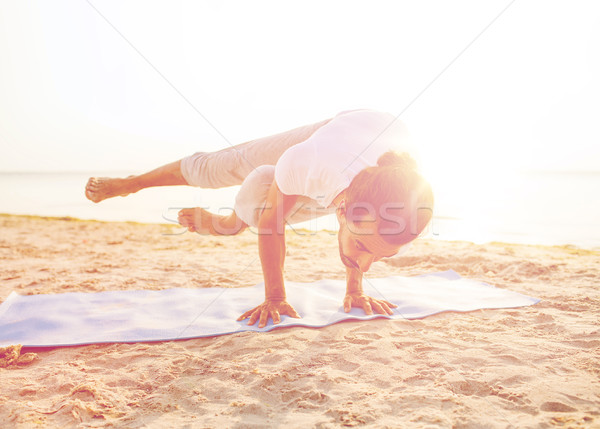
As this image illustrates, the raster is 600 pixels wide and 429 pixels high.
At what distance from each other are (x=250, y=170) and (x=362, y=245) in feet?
3.99

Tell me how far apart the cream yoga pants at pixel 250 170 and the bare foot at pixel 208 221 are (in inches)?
8.4

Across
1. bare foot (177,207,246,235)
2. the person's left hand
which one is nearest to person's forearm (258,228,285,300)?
the person's left hand

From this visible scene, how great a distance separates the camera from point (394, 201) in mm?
1646

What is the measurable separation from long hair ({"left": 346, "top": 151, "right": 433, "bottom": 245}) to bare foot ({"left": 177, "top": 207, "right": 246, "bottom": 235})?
4.31 feet

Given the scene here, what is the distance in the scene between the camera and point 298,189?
78.0 inches

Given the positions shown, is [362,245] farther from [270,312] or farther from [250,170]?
[250,170]

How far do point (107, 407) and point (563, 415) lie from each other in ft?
4.63

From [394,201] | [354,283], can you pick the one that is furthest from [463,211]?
[394,201]

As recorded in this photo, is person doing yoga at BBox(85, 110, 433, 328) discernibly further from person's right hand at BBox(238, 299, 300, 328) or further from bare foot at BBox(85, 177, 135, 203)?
bare foot at BBox(85, 177, 135, 203)

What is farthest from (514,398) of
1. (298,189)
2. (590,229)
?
(590,229)

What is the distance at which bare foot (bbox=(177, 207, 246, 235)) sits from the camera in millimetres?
2895

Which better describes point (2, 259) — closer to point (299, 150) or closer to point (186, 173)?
point (186, 173)

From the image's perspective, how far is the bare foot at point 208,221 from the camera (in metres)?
2.89

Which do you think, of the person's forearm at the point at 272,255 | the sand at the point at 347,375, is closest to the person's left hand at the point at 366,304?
the sand at the point at 347,375
